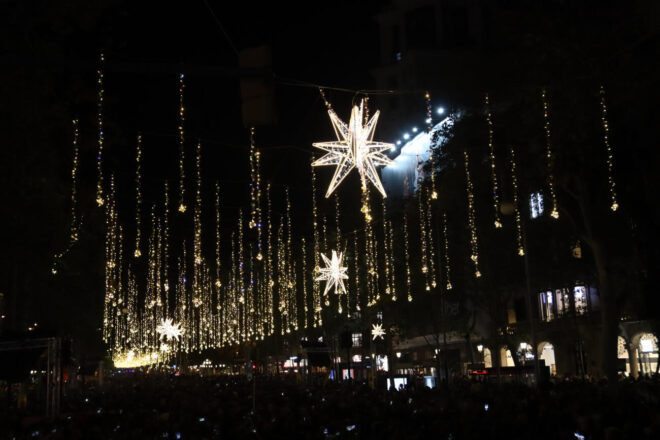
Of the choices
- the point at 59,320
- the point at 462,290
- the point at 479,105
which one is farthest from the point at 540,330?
the point at 59,320

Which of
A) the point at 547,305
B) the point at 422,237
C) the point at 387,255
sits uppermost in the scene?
the point at 422,237

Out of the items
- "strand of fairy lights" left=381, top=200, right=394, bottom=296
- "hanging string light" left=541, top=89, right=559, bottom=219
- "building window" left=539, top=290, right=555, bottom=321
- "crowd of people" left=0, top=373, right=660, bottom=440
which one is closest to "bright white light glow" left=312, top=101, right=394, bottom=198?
"hanging string light" left=541, top=89, right=559, bottom=219

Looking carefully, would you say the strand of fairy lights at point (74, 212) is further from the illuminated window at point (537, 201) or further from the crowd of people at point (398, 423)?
the illuminated window at point (537, 201)

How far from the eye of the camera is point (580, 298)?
43469mm

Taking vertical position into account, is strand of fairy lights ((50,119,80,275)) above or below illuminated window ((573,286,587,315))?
above

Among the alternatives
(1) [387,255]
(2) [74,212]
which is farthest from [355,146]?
(1) [387,255]

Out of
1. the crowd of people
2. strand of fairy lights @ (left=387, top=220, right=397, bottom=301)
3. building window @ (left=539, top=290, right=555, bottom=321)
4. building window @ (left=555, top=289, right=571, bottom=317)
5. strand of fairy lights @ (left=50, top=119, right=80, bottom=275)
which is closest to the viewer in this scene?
the crowd of people

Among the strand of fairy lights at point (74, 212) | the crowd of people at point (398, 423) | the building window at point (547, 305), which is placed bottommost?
the crowd of people at point (398, 423)

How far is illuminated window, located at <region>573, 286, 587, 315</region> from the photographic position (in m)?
43.0

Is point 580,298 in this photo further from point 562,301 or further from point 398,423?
point 398,423

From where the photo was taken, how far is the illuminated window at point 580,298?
4303cm

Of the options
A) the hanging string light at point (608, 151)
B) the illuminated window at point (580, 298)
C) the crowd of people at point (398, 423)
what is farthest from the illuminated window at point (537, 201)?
the crowd of people at point (398, 423)

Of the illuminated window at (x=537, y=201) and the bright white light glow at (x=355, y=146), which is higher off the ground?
the illuminated window at (x=537, y=201)

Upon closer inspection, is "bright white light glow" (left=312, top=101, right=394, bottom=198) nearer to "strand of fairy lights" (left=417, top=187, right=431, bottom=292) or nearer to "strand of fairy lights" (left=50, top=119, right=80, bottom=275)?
"strand of fairy lights" (left=50, top=119, right=80, bottom=275)
